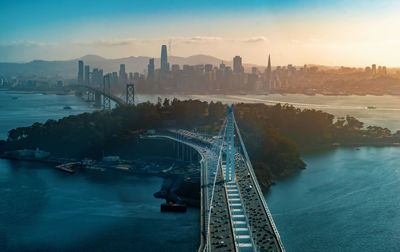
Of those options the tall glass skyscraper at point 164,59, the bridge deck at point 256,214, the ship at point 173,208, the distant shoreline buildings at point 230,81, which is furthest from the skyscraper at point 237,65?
the ship at point 173,208

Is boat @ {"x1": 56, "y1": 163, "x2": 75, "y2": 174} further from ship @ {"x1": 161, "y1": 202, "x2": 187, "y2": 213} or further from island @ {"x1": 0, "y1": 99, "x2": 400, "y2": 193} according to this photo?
ship @ {"x1": 161, "y1": 202, "x2": 187, "y2": 213}

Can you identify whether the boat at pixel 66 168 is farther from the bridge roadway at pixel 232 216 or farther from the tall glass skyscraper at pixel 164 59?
the tall glass skyscraper at pixel 164 59

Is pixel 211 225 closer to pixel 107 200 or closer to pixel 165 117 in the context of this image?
pixel 107 200

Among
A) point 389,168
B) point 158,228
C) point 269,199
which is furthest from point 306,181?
point 158,228

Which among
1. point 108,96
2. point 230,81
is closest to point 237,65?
point 230,81

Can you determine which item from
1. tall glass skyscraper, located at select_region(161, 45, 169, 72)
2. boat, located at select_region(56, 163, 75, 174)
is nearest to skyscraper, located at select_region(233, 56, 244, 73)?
tall glass skyscraper, located at select_region(161, 45, 169, 72)
